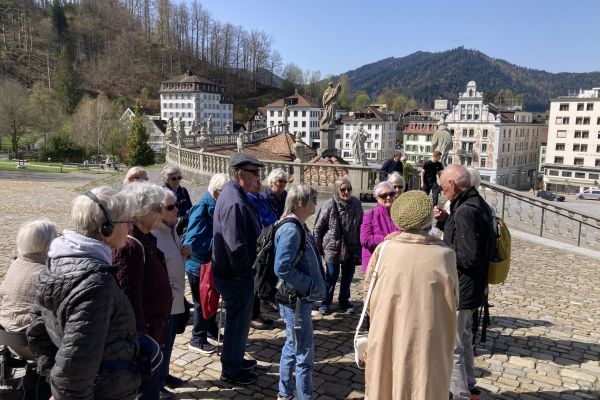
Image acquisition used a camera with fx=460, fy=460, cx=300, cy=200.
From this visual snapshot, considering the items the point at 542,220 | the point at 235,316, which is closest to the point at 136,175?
the point at 235,316

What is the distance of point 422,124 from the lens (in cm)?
8506

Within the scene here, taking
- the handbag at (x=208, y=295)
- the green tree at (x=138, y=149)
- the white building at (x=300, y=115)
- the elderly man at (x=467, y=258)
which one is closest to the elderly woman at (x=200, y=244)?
the handbag at (x=208, y=295)

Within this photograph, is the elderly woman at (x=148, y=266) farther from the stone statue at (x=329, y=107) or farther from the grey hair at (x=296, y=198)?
the stone statue at (x=329, y=107)

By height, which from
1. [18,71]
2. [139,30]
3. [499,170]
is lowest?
[499,170]

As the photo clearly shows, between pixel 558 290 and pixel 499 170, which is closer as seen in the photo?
pixel 558 290

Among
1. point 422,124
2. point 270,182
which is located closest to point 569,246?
point 270,182

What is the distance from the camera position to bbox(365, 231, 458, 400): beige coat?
2.92 meters

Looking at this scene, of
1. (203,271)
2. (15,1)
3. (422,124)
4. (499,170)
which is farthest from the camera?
(15,1)

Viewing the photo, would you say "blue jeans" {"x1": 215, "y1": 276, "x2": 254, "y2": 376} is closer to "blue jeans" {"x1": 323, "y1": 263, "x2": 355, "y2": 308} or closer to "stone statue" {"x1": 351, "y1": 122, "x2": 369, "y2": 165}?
"blue jeans" {"x1": 323, "y1": 263, "x2": 355, "y2": 308}

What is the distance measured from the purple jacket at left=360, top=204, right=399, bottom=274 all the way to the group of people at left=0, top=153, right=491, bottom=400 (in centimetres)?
109

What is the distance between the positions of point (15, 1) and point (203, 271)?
126 meters

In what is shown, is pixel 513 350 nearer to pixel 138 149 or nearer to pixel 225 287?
pixel 225 287

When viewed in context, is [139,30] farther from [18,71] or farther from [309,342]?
[309,342]

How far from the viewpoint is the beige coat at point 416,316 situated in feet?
9.58
